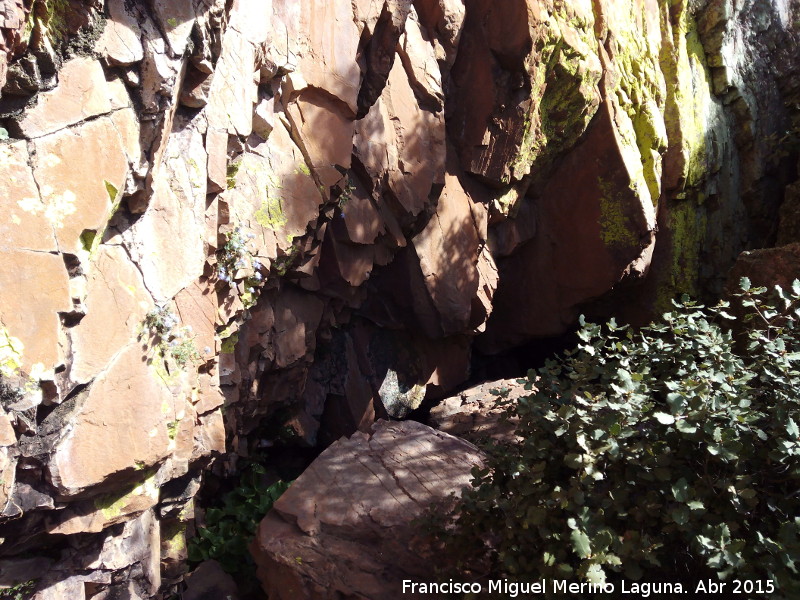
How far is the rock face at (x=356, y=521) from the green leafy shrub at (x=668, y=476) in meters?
0.81

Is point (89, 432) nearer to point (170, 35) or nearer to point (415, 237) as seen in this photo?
point (170, 35)

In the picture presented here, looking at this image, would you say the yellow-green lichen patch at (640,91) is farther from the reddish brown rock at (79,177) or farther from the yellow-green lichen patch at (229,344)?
the reddish brown rock at (79,177)

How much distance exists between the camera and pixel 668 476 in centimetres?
256

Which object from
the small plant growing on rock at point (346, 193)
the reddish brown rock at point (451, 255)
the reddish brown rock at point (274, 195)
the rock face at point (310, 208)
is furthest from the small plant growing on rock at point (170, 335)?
the reddish brown rock at point (451, 255)

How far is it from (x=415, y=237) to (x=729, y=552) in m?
4.31

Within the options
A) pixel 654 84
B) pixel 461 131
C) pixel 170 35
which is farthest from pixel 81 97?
pixel 654 84

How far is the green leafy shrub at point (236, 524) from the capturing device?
4.41 meters

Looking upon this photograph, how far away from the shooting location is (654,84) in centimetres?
765

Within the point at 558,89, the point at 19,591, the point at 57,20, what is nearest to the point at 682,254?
the point at 558,89

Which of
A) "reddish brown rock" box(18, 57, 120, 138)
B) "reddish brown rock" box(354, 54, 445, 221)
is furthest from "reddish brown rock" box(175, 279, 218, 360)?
"reddish brown rock" box(354, 54, 445, 221)

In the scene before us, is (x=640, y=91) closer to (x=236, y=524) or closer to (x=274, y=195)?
(x=274, y=195)

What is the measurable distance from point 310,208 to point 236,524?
2.36 meters

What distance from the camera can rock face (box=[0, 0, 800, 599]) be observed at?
2604 millimetres

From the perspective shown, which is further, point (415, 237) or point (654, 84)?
point (654, 84)
